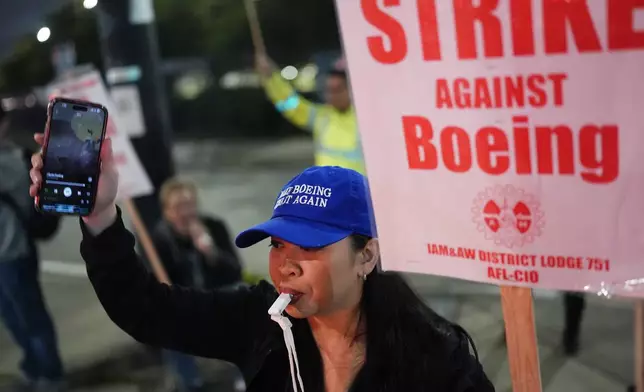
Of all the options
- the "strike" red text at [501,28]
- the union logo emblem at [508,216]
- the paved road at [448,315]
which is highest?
the "strike" red text at [501,28]

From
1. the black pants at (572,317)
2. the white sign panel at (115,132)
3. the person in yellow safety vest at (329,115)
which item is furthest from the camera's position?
the person in yellow safety vest at (329,115)

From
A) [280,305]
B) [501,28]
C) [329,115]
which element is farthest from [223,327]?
[329,115]

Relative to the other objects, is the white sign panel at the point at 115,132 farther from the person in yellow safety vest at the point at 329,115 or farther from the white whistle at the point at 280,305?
the white whistle at the point at 280,305

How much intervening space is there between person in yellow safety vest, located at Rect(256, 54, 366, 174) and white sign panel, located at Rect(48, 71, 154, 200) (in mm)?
1115

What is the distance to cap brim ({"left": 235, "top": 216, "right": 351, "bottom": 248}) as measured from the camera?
1.34 m

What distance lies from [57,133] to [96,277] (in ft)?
1.01

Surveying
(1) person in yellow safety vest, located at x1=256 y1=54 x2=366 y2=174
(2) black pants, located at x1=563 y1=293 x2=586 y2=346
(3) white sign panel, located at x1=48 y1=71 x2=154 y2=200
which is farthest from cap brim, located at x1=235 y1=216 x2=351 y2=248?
(2) black pants, located at x1=563 y1=293 x2=586 y2=346

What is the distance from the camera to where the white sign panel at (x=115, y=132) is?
333cm

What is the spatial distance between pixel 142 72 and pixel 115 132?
40.1 inches

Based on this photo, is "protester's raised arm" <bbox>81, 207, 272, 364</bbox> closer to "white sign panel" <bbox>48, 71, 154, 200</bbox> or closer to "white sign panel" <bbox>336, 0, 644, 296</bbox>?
"white sign panel" <bbox>336, 0, 644, 296</bbox>

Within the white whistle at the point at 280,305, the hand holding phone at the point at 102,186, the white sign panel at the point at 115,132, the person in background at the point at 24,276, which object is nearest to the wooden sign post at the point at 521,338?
the white whistle at the point at 280,305

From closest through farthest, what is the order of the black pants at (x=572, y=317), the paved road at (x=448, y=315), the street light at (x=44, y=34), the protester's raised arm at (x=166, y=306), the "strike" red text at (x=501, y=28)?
the "strike" red text at (x=501, y=28) < the protester's raised arm at (x=166, y=306) < the paved road at (x=448, y=315) < the black pants at (x=572, y=317) < the street light at (x=44, y=34)

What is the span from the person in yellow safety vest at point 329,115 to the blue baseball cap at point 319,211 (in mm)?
2425

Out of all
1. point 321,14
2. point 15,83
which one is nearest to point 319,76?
point 321,14
